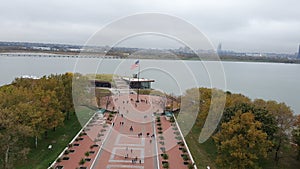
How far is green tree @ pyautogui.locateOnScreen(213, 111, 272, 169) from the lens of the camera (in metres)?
16.6

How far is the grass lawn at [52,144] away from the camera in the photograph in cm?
1940

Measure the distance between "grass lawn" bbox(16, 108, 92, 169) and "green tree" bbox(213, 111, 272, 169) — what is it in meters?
11.7

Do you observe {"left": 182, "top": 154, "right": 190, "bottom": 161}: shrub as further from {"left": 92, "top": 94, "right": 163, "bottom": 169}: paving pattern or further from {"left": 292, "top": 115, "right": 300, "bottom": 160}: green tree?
{"left": 292, "top": 115, "right": 300, "bottom": 160}: green tree

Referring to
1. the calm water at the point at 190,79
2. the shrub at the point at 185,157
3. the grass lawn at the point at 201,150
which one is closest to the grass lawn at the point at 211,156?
the grass lawn at the point at 201,150

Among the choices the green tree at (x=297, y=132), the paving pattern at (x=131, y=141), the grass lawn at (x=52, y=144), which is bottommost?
the grass lawn at (x=52, y=144)

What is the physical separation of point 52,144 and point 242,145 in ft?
48.6

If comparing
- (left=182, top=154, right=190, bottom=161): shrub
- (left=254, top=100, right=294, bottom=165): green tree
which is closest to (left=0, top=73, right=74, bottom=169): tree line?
(left=182, top=154, right=190, bottom=161): shrub

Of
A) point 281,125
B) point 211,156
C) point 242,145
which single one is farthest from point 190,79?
point 242,145

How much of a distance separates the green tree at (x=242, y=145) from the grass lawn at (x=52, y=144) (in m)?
11.7

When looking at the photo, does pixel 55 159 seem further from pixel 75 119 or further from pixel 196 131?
pixel 196 131

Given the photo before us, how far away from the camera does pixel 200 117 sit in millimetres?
24984

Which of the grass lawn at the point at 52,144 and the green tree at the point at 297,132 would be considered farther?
the green tree at the point at 297,132

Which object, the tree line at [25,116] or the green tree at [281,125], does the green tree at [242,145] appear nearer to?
the green tree at [281,125]

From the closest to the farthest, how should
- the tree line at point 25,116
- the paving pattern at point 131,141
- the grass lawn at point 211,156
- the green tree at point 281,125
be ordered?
the tree line at point 25,116 → the paving pattern at point 131,141 → the green tree at point 281,125 → the grass lawn at point 211,156
